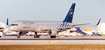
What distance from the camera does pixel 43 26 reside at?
2363 inches

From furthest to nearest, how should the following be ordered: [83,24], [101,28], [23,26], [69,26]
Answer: [101,28], [69,26], [83,24], [23,26]

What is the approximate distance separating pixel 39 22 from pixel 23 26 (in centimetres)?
588

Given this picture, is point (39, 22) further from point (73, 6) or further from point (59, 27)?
point (73, 6)

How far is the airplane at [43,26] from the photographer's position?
182ft

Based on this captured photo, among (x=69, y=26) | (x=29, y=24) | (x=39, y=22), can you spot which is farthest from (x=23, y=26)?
(x=69, y=26)

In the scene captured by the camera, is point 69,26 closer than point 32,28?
No

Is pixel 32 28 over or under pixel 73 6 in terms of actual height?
under

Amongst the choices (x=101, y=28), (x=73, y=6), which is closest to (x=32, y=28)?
(x=73, y=6)

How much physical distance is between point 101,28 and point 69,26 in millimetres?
90692

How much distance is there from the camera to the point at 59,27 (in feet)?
195

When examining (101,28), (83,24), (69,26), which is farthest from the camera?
(101,28)

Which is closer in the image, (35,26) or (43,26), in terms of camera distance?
(35,26)

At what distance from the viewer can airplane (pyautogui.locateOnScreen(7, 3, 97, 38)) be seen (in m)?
55.5

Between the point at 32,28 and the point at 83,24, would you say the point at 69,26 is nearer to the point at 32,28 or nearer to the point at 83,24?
the point at 83,24
